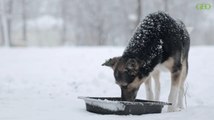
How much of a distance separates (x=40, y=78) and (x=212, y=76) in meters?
5.85

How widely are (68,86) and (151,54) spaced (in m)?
6.82

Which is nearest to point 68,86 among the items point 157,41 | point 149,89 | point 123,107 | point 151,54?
point 149,89

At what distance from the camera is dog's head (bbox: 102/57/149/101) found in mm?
6719

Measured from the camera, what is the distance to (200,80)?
13250mm

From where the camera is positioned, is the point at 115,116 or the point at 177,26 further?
the point at 177,26

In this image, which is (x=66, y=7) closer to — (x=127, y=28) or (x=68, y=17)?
(x=68, y=17)

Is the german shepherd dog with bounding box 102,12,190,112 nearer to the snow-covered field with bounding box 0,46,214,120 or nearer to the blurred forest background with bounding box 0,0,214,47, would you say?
the snow-covered field with bounding box 0,46,214,120

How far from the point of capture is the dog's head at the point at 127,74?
6.72 m

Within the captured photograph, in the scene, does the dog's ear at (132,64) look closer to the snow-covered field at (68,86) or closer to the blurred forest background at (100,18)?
the snow-covered field at (68,86)

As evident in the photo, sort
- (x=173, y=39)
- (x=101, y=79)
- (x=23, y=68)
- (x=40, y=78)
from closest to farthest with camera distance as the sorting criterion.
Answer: (x=173, y=39) < (x=101, y=79) < (x=40, y=78) < (x=23, y=68)

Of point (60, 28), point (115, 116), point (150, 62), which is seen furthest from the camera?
point (60, 28)

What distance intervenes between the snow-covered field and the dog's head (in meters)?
0.44

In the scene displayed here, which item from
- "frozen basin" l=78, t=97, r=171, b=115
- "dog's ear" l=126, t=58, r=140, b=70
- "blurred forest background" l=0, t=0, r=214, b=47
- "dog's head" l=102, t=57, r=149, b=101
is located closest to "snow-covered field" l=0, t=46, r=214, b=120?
"frozen basin" l=78, t=97, r=171, b=115

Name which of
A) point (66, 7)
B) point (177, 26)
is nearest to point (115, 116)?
point (177, 26)
